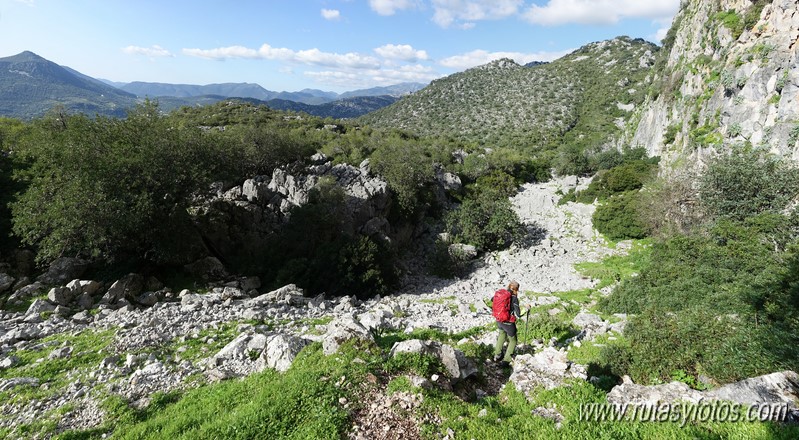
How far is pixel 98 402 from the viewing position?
8141mm

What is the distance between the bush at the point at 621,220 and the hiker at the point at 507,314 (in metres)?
24.5

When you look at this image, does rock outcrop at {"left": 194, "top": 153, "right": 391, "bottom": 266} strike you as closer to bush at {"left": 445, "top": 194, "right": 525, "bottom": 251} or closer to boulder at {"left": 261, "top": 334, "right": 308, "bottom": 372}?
bush at {"left": 445, "top": 194, "right": 525, "bottom": 251}

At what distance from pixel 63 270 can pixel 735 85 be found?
49.1 metres

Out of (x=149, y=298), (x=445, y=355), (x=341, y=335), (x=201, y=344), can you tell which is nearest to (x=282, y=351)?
(x=341, y=335)

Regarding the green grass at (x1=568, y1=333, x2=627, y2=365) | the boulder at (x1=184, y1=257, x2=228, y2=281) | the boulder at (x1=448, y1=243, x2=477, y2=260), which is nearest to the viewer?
the green grass at (x1=568, y1=333, x2=627, y2=365)

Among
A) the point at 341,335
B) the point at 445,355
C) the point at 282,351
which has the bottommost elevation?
the point at 282,351

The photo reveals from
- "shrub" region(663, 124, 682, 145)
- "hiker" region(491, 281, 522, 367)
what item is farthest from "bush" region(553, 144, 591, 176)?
"hiker" region(491, 281, 522, 367)

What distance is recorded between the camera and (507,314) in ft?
32.1

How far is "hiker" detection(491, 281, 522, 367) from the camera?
9.79 m

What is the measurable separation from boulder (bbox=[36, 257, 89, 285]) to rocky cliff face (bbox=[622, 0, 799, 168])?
3979 centimetres

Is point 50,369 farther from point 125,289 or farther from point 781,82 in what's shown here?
point 781,82

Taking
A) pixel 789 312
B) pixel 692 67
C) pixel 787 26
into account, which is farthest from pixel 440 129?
pixel 789 312

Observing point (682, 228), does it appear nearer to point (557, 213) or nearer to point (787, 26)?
point (557, 213)

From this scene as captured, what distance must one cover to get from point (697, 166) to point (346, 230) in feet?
89.5
